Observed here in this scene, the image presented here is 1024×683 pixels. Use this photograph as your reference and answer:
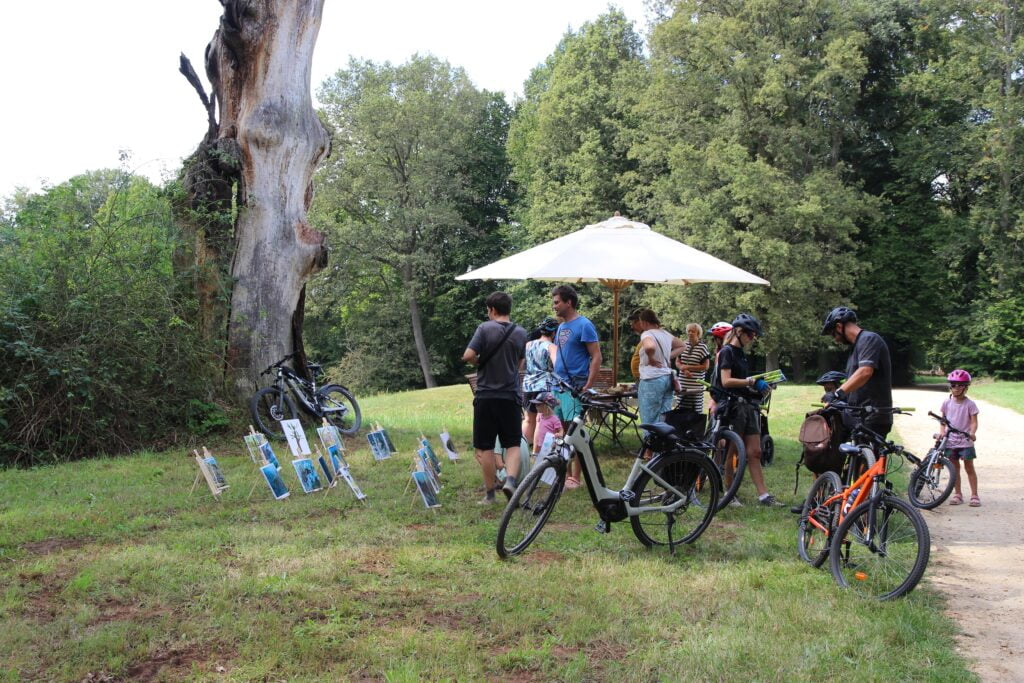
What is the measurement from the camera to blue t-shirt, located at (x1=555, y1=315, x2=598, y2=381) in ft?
24.0

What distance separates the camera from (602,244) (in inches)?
339

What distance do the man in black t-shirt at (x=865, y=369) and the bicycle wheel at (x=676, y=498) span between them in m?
1.04

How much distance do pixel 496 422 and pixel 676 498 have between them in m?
1.66

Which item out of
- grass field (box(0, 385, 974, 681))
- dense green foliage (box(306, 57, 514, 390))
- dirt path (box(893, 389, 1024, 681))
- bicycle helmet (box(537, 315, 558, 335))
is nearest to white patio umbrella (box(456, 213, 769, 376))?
bicycle helmet (box(537, 315, 558, 335))

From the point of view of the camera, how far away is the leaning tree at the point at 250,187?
10.8 meters

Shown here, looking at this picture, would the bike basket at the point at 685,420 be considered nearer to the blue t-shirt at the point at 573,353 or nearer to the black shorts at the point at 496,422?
the blue t-shirt at the point at 573,353

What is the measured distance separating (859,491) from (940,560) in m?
1.44

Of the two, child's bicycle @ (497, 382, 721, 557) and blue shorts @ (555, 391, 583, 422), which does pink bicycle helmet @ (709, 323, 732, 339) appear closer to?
blue shorts @ (555, 391, 583, 422)

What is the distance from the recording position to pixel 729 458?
7.00 m

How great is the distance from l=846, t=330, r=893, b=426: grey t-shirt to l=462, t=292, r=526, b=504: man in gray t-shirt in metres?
2.46

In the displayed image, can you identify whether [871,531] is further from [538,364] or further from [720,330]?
[720,330]

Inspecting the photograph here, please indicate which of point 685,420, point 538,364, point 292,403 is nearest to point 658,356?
point 685,420

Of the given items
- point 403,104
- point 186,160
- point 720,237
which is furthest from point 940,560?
point 403,104

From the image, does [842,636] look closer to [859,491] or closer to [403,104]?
[859,491]
